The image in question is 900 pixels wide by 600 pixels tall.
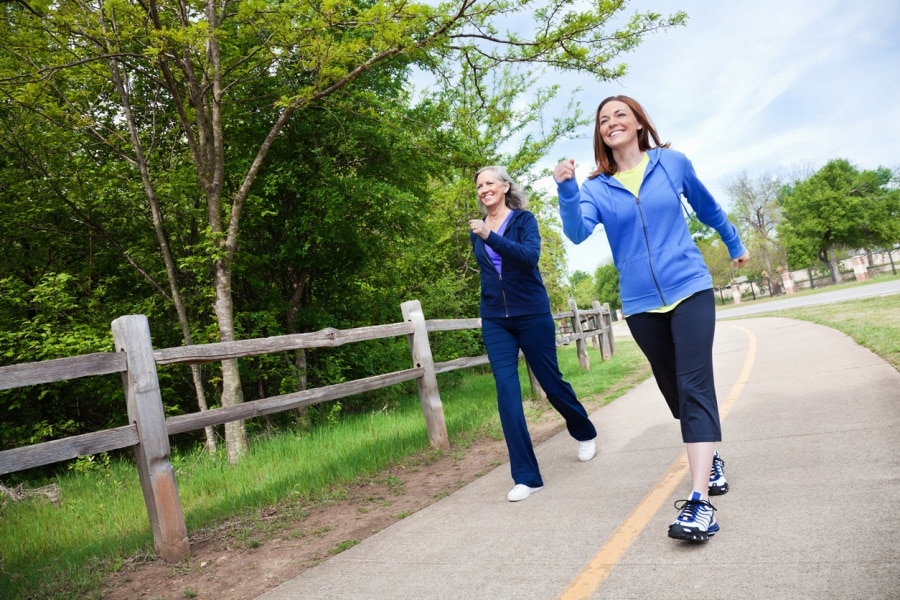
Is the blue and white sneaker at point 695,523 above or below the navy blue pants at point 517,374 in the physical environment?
below

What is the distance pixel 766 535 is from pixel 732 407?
364 cm

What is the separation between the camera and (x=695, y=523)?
115 inches

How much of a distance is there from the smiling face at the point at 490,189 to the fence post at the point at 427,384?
233 centimetres

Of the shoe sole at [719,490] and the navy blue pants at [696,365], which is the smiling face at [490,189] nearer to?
the navy blue pants at [696,365]

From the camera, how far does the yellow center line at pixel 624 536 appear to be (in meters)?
2.65

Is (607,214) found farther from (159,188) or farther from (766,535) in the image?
(159,188)

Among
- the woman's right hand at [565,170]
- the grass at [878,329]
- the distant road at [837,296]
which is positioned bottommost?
the distant road at [837,296]

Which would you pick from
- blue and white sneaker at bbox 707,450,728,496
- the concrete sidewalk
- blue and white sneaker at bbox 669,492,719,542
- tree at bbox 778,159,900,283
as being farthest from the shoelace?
tree at bbox 778,159,900,283

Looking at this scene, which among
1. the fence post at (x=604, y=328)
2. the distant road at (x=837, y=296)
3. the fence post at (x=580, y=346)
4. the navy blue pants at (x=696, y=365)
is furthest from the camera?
the distant road at (x=837, y=296)

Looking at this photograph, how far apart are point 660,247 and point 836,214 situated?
6483cm

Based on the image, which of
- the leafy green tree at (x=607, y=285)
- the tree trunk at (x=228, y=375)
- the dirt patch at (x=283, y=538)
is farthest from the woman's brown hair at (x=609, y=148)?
the leafy green tree at (x=607, y=285)

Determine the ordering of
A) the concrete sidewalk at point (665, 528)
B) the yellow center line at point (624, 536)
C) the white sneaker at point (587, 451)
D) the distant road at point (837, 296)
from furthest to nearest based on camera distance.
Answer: the distant road at point (837, 296)
the white sneaker at point (587, 451)
the yellow center line at point (624, 536)
the concrete sidewalk at point (665, 528)

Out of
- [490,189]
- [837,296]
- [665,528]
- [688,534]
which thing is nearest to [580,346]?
[490,189]

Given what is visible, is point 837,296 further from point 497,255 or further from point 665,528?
point 665,528
